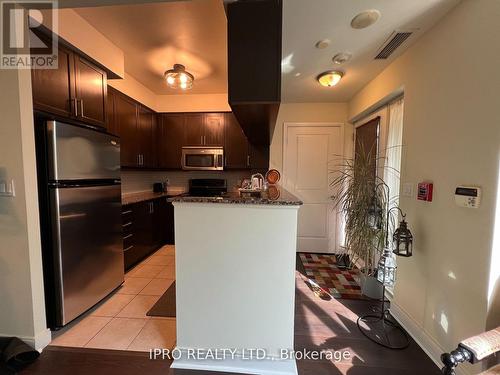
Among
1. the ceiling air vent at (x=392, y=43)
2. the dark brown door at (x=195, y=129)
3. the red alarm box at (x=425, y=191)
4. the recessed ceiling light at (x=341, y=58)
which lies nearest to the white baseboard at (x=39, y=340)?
the red alarm box at (x=425, y=191)

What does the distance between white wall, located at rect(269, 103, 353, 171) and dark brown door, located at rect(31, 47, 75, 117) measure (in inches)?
99.3

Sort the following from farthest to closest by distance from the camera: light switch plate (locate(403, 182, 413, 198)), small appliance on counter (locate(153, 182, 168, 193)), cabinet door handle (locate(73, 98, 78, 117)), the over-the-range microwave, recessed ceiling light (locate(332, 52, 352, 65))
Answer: small appliance on counter (locate(153, 182, 168, 193)) < the over-the-range microwave < recessed ceiling light (locate(332, 52, 352, 65)) < cabinet door handle (locate(73, 98, 78, 117)) < light switch plate (locate(403, 182, 413, 198))

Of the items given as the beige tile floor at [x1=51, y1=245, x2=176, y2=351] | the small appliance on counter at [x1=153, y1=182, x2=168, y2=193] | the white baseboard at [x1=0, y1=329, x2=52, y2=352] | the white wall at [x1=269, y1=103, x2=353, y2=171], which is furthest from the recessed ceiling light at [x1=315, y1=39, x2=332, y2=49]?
the small appliance on counter at [x1=153, y1=182, x2=168, y2=193]

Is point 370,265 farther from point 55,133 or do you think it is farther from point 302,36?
point 55,133

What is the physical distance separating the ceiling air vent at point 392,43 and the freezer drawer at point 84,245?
287cm

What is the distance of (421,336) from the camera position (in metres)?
1.80

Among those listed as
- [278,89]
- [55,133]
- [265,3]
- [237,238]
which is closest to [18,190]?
[55,133]

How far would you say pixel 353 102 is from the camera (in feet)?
Answer: 11.2

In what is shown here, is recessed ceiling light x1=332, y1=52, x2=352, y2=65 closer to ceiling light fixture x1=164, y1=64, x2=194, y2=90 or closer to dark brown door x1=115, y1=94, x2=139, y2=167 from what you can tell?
ceiling light fixture x1=164, y1=64, x2=194, y2=90

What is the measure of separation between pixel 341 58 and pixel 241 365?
2717mm

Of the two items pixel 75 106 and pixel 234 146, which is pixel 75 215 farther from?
pixel 234 146

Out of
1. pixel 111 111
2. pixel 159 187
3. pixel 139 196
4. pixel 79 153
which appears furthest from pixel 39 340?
pixel 159 187

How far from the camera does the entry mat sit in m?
2.17

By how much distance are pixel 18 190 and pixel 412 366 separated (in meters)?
3.00
